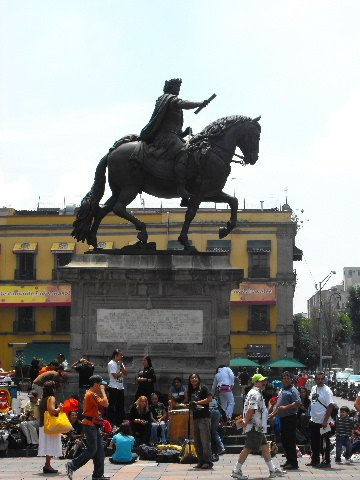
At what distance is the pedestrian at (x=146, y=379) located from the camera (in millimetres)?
19812

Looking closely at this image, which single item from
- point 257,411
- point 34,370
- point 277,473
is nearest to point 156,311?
point 34,370

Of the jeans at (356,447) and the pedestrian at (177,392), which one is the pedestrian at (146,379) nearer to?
the pedestrian at (177,392)

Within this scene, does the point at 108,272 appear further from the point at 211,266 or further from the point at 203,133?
the point at 203,133

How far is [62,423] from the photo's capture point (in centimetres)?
1631

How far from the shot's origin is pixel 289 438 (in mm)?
17109

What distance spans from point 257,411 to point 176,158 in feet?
25.1

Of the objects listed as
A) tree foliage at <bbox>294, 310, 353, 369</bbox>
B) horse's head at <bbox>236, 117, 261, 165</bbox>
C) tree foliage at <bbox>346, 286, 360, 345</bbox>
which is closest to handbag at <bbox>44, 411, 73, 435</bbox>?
horse's head at <bbox>236, 117, 261, 165</bbox>

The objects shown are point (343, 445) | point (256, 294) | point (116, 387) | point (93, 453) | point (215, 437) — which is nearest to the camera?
point (93, 453)

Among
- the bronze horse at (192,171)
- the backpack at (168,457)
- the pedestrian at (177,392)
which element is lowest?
the backpack at (168,457)

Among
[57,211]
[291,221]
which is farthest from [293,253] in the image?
[57,211]

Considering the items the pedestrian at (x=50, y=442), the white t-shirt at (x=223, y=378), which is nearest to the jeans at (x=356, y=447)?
the white t-shirt at (x=223, y=378)

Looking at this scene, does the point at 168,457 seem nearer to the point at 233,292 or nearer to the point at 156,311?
the point at 156,311

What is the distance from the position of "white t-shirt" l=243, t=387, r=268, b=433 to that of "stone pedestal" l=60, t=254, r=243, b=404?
5451 millimetres

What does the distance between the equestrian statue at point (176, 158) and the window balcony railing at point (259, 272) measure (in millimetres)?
43065
